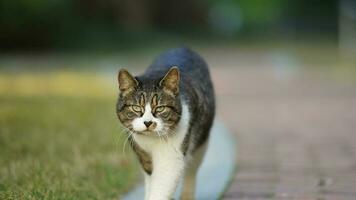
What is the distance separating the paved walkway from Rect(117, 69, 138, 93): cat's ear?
128 centimetres

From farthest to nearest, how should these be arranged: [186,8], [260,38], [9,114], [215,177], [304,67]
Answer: [186,8], [260,38], [304,67], [9,114], [215,177]

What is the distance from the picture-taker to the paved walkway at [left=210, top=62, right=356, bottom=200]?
7.09 metres

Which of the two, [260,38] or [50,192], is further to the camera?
[260,38]

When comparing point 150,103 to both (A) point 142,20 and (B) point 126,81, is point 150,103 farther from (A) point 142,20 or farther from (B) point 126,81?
(A) point 142,20

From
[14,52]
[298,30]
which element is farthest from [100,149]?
[298,30]

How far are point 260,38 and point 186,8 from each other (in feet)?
16.1

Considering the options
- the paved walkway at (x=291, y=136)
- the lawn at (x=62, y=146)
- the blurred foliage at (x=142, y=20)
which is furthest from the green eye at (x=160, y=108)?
the blurred foliage at (x=142, y=20)

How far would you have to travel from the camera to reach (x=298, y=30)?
45.7 m

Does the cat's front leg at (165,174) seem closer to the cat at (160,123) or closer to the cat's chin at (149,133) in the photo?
the cat at (160,123)

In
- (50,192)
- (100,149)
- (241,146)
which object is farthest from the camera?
(241,146)

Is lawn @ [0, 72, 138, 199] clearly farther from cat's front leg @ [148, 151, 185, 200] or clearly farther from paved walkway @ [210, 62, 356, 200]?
paved walkway @ [210, 62, 356, 200]

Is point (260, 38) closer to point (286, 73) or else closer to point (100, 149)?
point (286, 73)

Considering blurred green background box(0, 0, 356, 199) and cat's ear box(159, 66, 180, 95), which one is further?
blurred green background box(0, 0, 356, 199)

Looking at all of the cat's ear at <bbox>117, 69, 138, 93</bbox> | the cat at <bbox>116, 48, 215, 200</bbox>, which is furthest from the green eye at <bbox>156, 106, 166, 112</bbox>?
the cat's ear at <bbox>117, 69, 138, 93</bbox>
